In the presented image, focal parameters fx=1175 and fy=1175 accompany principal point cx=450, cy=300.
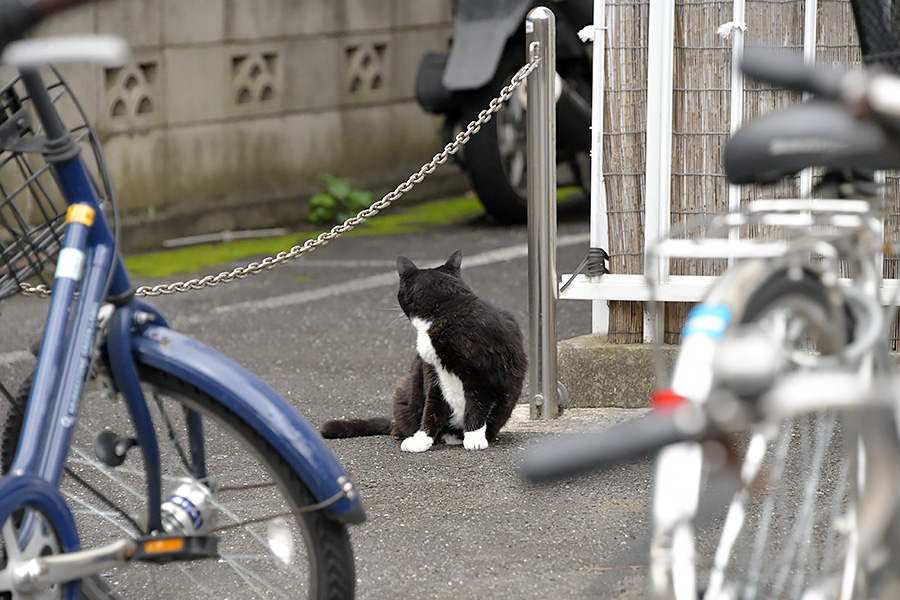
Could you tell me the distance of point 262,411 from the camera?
2.11 metres

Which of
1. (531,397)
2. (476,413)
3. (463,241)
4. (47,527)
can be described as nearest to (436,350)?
(476,413)

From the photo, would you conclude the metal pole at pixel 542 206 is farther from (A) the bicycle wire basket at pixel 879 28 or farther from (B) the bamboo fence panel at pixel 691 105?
(A) the bicycle wire basket at pixel 879 28

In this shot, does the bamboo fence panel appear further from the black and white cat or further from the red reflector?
the red reflector

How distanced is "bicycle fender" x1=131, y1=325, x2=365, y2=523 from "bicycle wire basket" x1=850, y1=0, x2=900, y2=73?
4.87 feet

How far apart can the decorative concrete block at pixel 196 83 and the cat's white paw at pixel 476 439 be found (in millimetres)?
4873

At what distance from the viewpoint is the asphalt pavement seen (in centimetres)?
290

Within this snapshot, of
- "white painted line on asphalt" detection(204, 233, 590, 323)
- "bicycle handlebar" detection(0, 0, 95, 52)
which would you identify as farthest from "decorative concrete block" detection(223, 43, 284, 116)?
"bicycle handlebar" detection(0, 0, 95, 52)

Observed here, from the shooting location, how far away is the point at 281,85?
860 centimetres

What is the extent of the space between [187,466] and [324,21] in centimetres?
695

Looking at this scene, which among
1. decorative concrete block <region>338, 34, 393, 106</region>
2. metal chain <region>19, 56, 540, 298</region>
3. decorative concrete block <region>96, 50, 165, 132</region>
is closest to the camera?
metal chain <region>19, 56, 540, 298</region>

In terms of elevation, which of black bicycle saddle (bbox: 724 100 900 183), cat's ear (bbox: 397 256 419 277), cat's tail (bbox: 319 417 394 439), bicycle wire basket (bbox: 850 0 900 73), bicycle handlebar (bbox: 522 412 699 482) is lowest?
cat's tail (bbox: 319 417 394 439)

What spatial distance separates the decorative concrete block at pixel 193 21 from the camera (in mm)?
7811

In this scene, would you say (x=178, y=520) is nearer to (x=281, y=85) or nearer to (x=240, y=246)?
(x=240, y=246)

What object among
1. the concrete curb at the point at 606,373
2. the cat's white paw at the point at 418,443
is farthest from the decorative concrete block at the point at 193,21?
the cat's white paw at the point at 418,443
